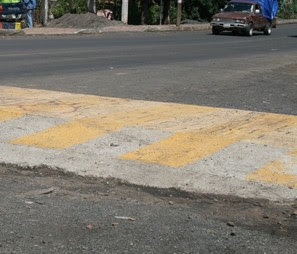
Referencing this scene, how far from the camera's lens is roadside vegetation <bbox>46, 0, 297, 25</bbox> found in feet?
150

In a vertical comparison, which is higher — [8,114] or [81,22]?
[8,114]

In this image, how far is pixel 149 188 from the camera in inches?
241

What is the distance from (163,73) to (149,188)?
28.7ft

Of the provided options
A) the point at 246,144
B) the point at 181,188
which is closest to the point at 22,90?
the point at 246,144

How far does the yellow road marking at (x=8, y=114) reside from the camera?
28.0ft

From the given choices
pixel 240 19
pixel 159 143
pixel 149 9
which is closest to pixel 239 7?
pixel 240 19

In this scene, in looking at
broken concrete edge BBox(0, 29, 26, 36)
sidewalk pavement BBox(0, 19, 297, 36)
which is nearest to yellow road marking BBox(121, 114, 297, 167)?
broken concrete edge BBox(0, 29, 26, 36)

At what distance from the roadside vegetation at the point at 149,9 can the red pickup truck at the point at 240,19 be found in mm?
9366

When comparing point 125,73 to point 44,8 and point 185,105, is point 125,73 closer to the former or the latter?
point 185,105

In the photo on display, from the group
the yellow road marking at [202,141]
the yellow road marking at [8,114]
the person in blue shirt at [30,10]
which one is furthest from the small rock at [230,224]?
the person in blue shirt at [30,10]

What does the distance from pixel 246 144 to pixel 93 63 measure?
9676 mm

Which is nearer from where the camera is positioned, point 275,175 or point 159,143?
point 275,175

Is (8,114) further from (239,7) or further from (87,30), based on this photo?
(239,7)

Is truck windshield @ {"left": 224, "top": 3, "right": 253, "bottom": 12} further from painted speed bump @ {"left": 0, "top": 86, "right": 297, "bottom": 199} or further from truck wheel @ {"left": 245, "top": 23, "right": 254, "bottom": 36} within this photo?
painted speed bump @ {"left": 0, "top": 86, "right": 297, "bottom": 199}
